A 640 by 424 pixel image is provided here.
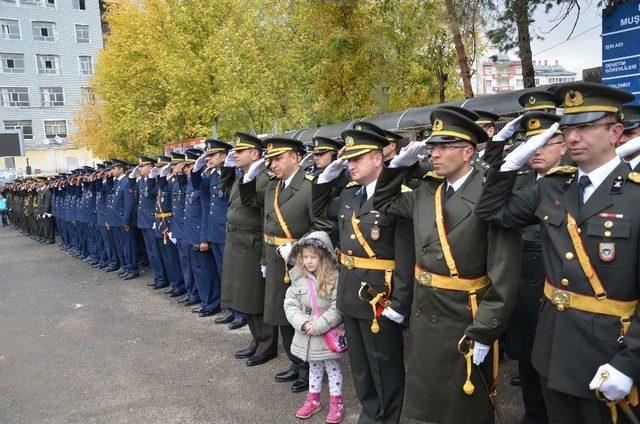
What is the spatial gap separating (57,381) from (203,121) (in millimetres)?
12726

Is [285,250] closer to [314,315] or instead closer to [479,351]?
[314,315]

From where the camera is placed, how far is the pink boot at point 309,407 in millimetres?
4055

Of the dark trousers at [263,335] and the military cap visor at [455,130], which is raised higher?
the military cap visor at [455,130]

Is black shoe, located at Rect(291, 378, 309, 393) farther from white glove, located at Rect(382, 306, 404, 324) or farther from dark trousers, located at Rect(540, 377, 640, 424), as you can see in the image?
dark trousers, located at Rect(540, 377, 640, 424)

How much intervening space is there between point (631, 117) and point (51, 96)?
50.0 m

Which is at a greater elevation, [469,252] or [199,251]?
[469,252]

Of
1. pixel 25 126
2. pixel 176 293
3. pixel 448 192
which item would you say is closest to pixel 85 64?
pixel 25 126

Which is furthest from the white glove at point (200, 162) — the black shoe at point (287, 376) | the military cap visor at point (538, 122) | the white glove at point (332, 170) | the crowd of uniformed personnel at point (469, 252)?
the military cap visor at point (538, 122)

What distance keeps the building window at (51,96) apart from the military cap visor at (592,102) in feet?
166

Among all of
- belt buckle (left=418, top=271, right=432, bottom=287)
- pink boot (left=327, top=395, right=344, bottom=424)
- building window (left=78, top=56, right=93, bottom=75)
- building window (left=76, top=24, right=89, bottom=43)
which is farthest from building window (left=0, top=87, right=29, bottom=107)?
belt buckle (left=418, top=271, right=432, bottom=287)

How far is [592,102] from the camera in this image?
7.52ft

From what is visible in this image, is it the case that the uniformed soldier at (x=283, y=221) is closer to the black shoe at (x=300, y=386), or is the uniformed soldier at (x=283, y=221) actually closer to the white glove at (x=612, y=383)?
the black shoe at (x=300, y=386)

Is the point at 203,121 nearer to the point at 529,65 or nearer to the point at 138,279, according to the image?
the point at 138,279

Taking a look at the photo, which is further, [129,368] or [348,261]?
[129,368]
